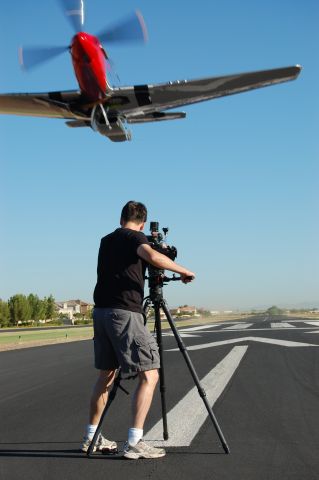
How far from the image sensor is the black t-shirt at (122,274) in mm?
4090

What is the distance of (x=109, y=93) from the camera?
21094 millimetres

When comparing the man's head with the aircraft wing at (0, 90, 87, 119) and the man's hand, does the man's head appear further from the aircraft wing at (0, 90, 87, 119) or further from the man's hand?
the aircraft wing at (0, 90, 87, 119)

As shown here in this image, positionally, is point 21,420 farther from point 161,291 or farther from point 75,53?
point 75,53

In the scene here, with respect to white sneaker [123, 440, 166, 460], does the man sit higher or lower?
→ higher

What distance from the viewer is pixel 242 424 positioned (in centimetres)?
479

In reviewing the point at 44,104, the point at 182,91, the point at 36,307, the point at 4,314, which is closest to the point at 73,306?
the point at 36,307

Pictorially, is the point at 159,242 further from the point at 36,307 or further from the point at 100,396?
the point at 36,307

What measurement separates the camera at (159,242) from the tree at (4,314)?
86082 millimetres

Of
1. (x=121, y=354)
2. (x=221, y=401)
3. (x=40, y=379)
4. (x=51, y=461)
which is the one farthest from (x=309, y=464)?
(x=40, y=379)

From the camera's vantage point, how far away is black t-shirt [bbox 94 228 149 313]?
13.4ft

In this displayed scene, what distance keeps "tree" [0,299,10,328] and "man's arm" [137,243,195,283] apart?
8664 cm

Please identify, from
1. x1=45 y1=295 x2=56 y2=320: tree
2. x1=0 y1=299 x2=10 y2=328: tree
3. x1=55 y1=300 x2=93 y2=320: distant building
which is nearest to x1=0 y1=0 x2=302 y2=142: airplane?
x1=0 y1=299 x2=10 y2=328: tree

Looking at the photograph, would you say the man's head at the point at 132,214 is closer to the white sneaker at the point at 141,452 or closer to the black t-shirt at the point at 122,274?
the black t-shirt at the point at 122,274

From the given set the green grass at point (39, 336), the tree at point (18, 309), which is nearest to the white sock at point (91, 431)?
the green grass at point (39, 336)
